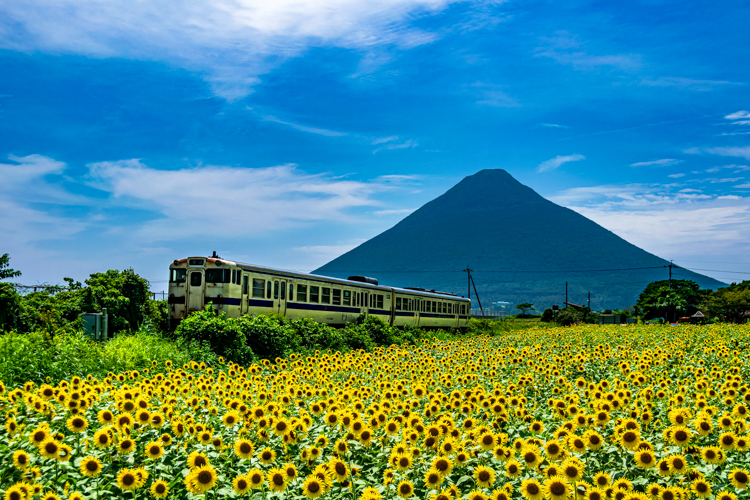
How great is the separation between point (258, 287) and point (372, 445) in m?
15.1

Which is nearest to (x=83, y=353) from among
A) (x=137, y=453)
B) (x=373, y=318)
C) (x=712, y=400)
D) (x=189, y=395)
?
(x=189, y=395)

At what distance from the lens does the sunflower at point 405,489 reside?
160 inches

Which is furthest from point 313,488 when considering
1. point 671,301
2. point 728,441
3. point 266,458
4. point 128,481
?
point 671,301

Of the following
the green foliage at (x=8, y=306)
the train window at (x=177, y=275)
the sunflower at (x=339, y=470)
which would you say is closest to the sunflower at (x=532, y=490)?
the sunflower at (x=339, y=470)

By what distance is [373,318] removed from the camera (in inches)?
941

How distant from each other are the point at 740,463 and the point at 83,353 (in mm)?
10143

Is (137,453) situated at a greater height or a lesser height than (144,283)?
lesser

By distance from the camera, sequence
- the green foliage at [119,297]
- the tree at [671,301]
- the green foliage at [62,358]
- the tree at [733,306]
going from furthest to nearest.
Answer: the tree at [671,301] → the tree at [733,306] → the green foliage at [119,297] → the green foliage at [62,358]

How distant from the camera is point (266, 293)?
20188mm

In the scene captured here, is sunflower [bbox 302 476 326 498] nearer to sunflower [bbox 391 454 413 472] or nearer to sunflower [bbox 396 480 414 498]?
sunflower [bbox 396 480 414 498]

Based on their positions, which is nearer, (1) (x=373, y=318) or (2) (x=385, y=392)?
(2) (x=385, y=392)

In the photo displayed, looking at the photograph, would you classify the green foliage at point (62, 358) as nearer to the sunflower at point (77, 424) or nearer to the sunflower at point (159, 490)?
the sunflower at point (77, 424)

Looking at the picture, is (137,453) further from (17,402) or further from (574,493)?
(574,493)

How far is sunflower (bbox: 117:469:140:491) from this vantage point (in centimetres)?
405
